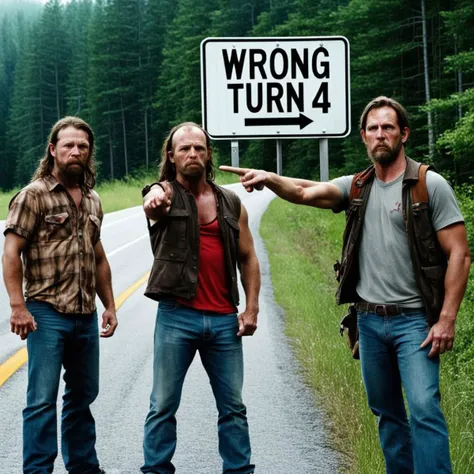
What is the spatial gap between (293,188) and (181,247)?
668mm

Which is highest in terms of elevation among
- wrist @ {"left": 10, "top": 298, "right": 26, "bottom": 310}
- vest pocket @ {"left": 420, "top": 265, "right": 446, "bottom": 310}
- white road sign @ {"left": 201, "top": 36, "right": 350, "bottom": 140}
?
white road sign @ {"left": 201, "top": 36, "right": 350, "bottom": 140}

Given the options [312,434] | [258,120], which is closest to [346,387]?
[312,434]

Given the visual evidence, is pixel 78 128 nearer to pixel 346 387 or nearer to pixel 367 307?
pixel 367 307

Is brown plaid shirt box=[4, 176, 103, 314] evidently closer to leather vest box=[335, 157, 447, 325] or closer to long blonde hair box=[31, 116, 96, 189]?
long blonde hair box=[31, 116, 96, 189]

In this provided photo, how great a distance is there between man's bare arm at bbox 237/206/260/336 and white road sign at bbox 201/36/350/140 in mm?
1478

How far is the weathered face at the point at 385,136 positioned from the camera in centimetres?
431

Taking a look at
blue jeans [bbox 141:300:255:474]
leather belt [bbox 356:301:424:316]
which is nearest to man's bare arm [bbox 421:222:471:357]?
leather belt [bbox 356:301:424:316]

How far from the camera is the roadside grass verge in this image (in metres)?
5.15

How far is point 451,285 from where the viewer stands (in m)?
4.09

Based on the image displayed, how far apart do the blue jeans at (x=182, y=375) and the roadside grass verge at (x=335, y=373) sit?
82 cm

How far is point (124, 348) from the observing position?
8.98 meters

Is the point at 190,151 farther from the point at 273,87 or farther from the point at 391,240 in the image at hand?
the point at 273,87

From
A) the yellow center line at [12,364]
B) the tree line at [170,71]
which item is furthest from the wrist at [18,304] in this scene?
the tree line at [170,71]

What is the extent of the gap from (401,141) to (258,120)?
1.83m
